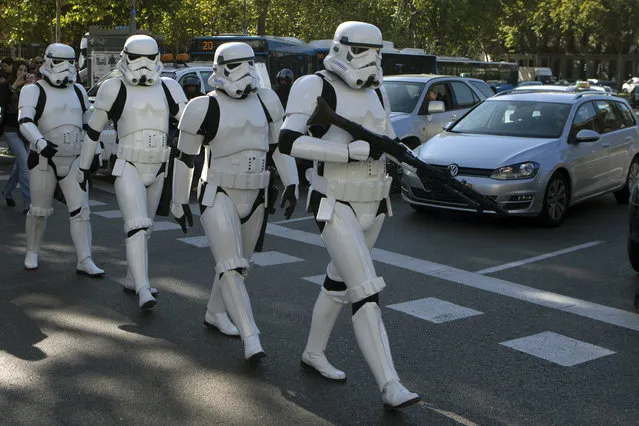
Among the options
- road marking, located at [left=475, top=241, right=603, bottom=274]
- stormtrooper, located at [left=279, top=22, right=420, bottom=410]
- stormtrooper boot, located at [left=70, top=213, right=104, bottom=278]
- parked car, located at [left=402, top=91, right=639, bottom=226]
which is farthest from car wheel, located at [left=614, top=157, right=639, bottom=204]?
stormtrooper, located at [left=279, top=22, right=420, bottom=410]

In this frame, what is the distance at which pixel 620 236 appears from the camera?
10.6 m

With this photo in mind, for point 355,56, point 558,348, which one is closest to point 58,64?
point 355,56

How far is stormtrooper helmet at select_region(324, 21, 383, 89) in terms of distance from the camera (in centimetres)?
518

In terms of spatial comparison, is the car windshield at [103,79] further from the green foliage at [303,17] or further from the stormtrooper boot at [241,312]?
the green foliage at [303,17]

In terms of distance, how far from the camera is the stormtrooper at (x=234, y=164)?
5.77 metres

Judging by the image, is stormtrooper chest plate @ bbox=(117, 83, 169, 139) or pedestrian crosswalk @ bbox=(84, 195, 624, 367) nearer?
pedestrian crosswalk @ bbox=(84, 195, 624, 367)

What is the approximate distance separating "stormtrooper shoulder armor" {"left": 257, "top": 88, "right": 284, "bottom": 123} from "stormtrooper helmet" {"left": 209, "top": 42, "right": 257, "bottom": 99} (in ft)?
0.38

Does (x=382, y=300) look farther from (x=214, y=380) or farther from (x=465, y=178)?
(x=465, y=178)

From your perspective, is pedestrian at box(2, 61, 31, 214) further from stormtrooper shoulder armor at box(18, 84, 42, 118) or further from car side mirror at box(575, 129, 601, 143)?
car side mirror at box(575, 129, 601, 143)

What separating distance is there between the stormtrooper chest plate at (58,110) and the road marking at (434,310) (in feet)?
10.3

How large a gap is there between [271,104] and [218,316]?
1442 millimetres

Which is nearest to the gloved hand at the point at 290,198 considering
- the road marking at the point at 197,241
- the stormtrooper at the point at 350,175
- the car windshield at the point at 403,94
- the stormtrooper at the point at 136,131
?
the stormtrooper at the point at 350,175

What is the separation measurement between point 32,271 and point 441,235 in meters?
4.24

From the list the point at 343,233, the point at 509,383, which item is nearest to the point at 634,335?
the point at 509,383
